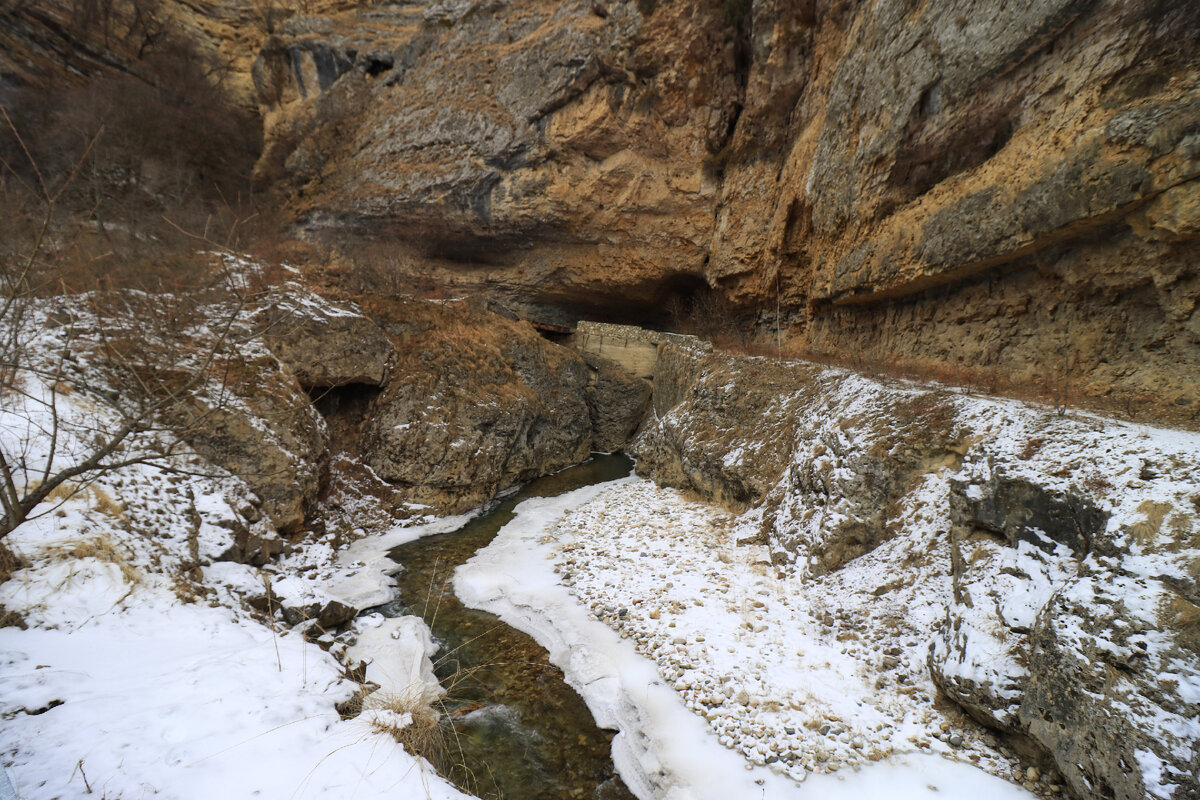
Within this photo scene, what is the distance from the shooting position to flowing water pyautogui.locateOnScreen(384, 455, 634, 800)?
4.61 meters

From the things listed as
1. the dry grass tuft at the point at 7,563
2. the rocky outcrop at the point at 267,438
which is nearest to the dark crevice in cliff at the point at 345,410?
the rocky outcrop at the point at 267,438

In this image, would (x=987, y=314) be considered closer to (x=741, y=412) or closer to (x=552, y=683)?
(x=741, y=412)

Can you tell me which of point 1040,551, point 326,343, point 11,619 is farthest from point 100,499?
point 1040,551

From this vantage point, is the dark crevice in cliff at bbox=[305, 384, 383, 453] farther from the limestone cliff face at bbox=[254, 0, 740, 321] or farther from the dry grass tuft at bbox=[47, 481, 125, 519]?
the limestone cliff face at bbox=[254, 0, 740, 321]

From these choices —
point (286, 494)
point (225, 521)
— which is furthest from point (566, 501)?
point (225, 521)

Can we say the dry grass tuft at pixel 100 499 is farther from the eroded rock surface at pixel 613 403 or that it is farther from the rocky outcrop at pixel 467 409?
the eroded rock surface at pixel 613 403

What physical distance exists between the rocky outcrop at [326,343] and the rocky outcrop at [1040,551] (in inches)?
418

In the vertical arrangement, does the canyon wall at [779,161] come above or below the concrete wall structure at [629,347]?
above

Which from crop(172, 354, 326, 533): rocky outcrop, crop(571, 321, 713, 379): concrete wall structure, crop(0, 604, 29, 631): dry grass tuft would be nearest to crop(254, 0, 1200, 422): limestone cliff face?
crop(571, 321, 713, 379): concrete wall structure

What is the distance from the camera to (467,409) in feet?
44.0

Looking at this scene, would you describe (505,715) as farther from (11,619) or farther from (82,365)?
(82,365)

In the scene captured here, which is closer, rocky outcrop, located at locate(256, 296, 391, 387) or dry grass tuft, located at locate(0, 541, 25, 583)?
dry grass tuft, located at locate(0, 541, 25, 583)

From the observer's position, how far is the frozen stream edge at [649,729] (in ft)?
13.6

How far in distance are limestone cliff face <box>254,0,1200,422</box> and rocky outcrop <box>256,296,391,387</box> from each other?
8434mm
